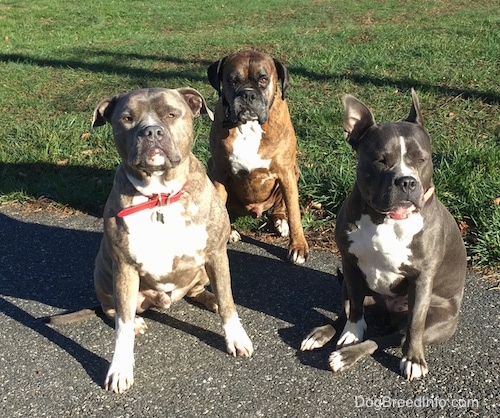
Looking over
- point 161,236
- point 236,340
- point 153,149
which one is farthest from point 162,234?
point 236,340

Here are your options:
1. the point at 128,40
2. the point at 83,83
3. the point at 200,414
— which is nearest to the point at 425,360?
the point at 200,414

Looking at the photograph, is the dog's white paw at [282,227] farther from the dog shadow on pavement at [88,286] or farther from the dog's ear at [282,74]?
the dog's ear at [282,74]

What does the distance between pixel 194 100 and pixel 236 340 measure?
145 cm

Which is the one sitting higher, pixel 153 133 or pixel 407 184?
pixel 153 133

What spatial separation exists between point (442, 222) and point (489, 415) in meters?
1.03

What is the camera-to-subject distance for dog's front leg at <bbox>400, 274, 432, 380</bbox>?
343cm

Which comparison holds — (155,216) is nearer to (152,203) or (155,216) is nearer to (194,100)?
(152,203)

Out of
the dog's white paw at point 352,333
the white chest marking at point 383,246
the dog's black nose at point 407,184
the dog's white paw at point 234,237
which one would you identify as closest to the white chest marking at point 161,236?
the white chest marking at point 383,246

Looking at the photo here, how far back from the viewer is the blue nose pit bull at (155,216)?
347 cm

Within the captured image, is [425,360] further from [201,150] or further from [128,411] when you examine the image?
[201,150]

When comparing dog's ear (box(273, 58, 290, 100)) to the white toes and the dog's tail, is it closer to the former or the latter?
the white toes

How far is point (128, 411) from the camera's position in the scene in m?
3.33

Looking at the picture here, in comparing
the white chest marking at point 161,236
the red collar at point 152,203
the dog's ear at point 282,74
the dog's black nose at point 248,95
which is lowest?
the white chest marking at point 161,236

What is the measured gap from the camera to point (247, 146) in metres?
4.85
